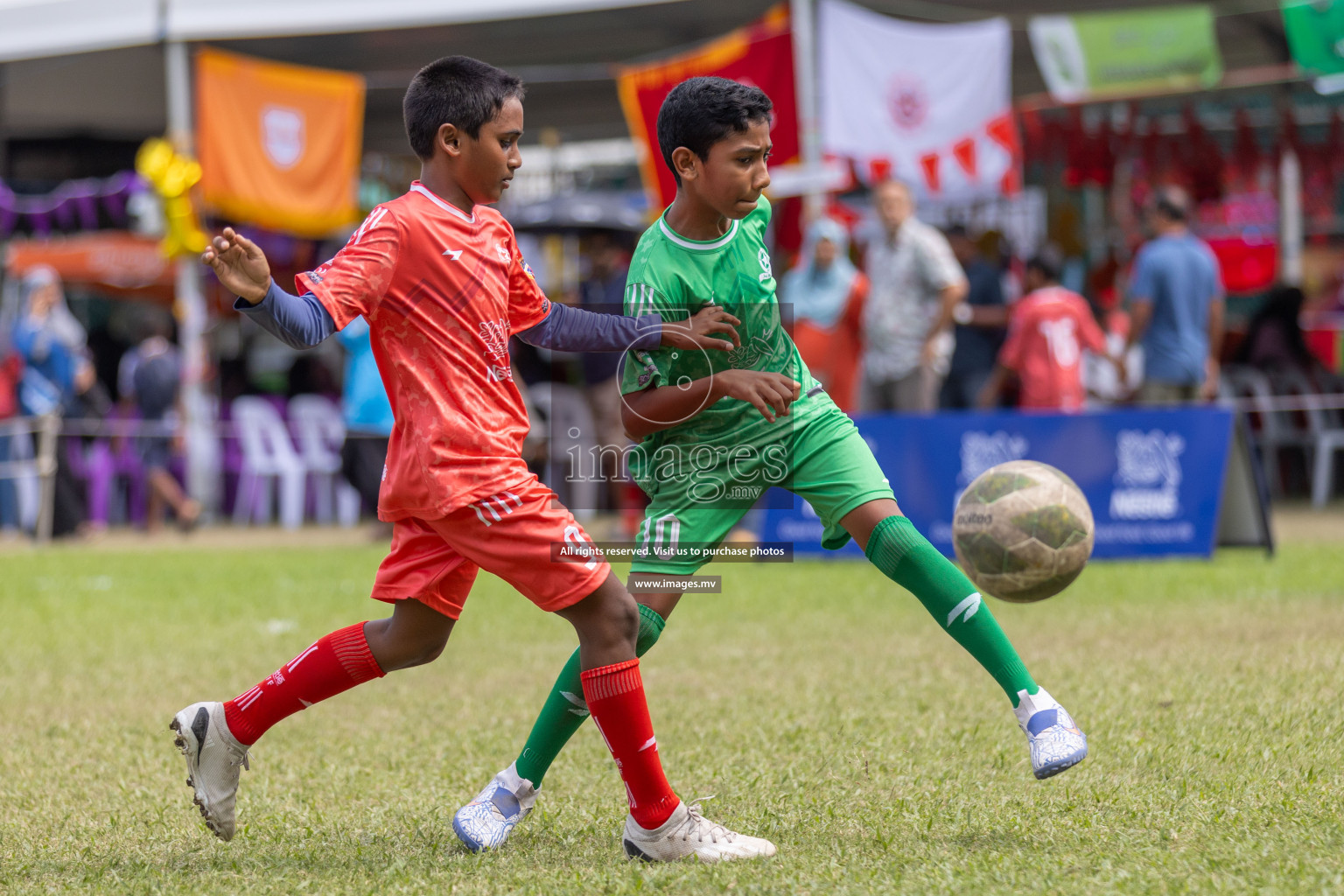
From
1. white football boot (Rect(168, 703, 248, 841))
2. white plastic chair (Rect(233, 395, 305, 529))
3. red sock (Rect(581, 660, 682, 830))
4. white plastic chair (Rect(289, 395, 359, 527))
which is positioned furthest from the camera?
white plastic chair (Rect(233, 395, 305, 529))

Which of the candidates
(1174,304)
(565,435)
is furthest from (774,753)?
(565,435)

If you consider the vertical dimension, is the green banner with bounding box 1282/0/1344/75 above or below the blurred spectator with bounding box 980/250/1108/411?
above

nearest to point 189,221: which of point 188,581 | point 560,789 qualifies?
point 188,581

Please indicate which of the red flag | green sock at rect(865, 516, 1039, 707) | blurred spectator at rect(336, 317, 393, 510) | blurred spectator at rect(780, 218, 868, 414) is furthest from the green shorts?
the red flag

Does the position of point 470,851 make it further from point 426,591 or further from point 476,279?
point 476,279

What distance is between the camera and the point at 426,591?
351 centimetres

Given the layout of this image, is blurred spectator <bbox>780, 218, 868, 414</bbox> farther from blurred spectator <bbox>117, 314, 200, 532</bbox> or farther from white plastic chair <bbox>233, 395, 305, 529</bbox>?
white plastic chair <bbox>233, 395, 305, 529</bbox>

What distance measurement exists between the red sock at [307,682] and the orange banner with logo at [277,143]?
1188 cm

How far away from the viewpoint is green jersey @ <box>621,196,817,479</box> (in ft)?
12.4

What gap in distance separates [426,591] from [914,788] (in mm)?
1438

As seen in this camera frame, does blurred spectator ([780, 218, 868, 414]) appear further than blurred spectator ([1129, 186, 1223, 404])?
Yes

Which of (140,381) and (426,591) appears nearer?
(426,591)

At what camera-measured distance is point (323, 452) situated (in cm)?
1550

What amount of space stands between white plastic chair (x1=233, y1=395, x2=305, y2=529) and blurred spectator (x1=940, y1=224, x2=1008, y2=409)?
7.10 meters
